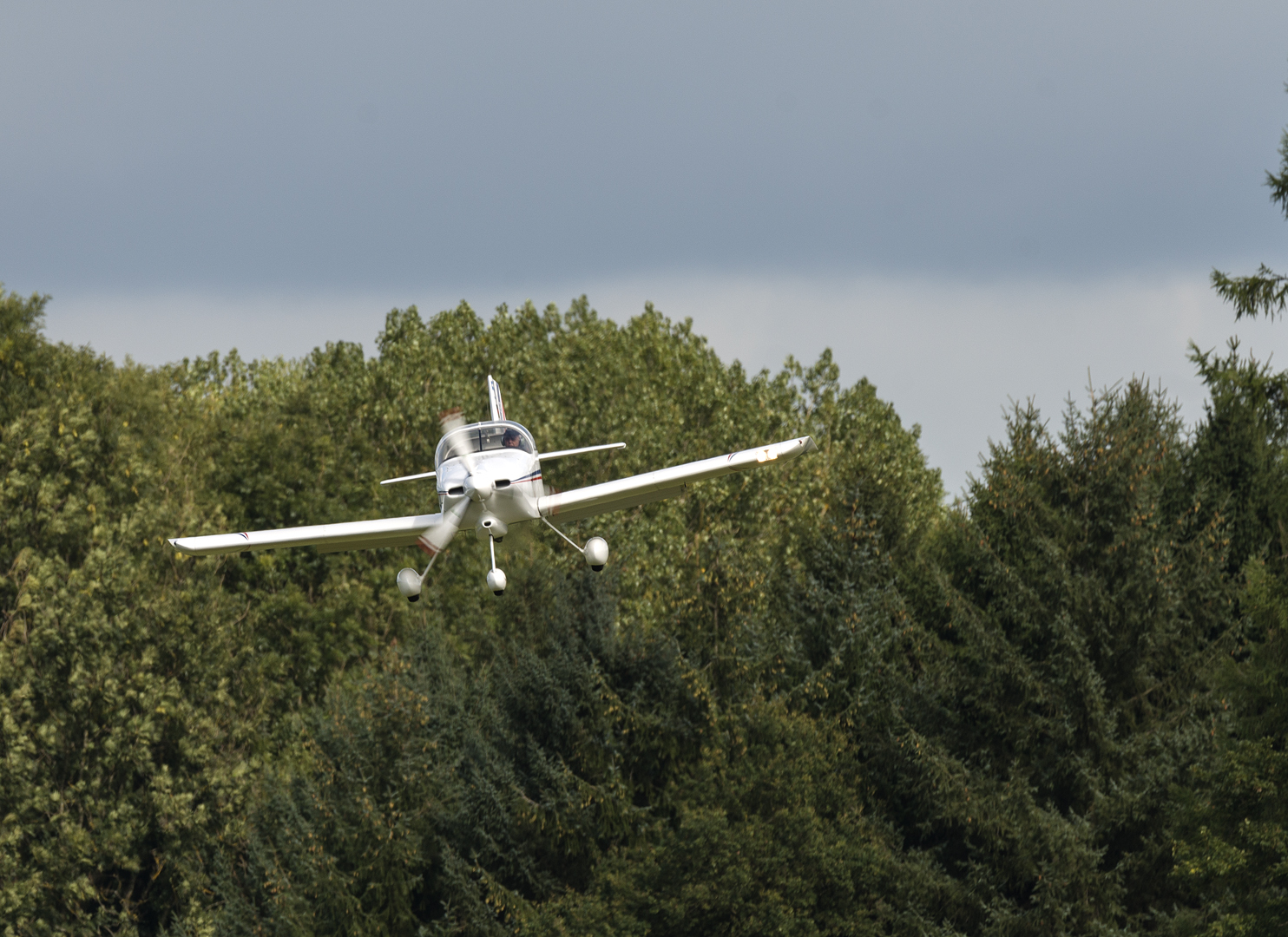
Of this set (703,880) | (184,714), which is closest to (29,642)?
(184,714)

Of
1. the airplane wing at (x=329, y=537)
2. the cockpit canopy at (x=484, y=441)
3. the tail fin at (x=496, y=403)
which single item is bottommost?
the airplane wing at (x=329, y=537)

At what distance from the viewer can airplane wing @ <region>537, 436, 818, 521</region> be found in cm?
1420

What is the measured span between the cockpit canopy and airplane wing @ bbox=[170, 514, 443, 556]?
2.24ft

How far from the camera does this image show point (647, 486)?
1441 centimetres

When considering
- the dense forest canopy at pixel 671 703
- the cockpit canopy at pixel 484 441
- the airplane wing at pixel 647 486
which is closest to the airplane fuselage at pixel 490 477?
the cockpit canopy at pixel 484 441

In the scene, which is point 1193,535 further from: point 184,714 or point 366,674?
point 184,714

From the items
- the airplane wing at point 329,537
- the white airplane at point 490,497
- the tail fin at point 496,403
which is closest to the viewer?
the airplane wing at point 329,537

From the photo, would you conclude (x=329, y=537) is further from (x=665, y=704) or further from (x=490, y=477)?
(x=665, y=704)

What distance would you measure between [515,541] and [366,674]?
31419 mm

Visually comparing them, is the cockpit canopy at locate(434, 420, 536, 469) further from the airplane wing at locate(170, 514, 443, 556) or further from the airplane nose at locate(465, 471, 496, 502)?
the airplane wing at locate(170, 514, 443, 556)

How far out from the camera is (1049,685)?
34531mm

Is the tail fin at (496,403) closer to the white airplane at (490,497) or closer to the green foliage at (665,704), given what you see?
the white airplane at (490,497)

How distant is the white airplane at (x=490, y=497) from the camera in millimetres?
13852

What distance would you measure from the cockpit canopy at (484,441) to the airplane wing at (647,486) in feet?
2.09
